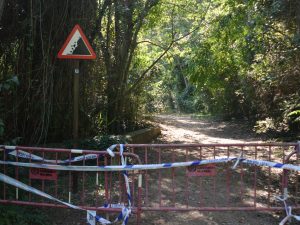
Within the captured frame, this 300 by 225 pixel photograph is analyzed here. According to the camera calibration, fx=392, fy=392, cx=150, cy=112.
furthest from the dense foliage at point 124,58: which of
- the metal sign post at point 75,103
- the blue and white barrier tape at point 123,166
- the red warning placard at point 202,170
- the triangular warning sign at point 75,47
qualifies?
the red warning placard at point 202,170

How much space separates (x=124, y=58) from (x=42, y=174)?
631 cm

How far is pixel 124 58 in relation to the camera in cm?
1152

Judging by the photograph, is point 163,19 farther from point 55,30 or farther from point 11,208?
point 11,208

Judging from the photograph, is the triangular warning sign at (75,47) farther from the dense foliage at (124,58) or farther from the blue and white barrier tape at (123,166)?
the blue and white barrier tape at (123,166)

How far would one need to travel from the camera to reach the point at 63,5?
8047 millimetres

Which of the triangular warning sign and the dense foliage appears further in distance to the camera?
the dense foliage

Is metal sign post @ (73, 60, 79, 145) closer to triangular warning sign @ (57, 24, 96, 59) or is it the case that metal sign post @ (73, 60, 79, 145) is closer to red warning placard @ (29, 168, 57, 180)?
triangular warning sign @ (57, 24, 96, 59)

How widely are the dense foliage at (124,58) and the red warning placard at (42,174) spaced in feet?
2.51

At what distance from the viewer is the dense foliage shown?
783cm

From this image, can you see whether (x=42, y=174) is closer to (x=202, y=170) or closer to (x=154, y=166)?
(x=154, y=166)

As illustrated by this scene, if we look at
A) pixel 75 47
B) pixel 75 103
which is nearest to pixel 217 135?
pixel 75 103

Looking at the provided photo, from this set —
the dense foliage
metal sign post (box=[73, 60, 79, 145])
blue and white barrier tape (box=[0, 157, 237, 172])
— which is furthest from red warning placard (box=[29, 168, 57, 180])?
metal sign post (box=[73, 60, 79, 145])

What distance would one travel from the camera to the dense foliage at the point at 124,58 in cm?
783

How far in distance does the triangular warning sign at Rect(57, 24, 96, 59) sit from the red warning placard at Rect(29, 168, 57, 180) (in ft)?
6.39
